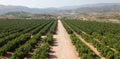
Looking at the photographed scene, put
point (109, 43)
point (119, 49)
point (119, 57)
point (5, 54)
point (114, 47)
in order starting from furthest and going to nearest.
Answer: point (109, 43) < point (114, 47) < point (119, 49) < point (5, 54) < point (119, 57)

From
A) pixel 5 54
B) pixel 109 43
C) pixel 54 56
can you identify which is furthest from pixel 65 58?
pixel 109 43

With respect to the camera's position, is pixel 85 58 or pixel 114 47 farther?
pixel 114 47

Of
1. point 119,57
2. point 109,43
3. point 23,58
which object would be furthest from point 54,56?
point 109,43

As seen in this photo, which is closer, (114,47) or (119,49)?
(119,49)

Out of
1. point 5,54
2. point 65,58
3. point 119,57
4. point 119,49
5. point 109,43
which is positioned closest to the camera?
point 119,57

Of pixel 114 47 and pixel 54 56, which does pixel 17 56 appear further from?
pixel 114 47

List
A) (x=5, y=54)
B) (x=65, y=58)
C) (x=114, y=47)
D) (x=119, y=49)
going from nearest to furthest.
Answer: (x=65, y=58) < (x=5, y=54) < (x=119, y=49) < (x=114, y=47)

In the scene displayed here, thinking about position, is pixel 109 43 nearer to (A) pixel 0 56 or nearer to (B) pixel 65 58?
(B) pixel 65 58

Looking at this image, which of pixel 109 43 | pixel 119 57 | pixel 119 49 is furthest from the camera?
pixel 109 43
